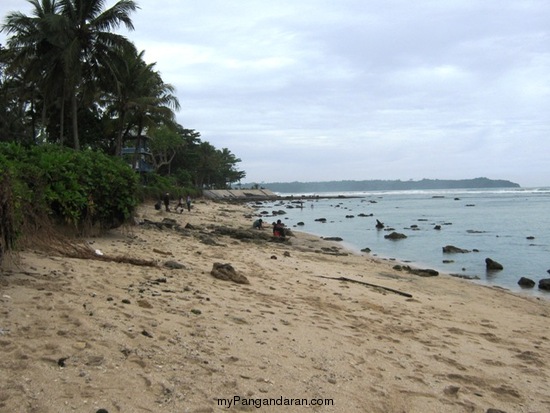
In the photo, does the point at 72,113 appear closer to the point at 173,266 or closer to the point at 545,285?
the point at 173,266

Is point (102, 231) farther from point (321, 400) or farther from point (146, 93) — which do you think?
point (146, 93)

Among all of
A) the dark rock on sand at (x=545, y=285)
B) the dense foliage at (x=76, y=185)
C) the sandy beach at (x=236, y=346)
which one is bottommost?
the dark rock on sand at (x=545, y=285)

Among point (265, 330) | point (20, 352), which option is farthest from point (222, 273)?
point (20, 352)

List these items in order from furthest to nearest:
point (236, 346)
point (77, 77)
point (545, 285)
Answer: point (77, 77) → point (545, 285) → point (236, 346)

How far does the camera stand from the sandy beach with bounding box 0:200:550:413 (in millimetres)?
3558

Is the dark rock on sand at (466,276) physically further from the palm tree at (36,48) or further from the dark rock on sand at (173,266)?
the palm tree at (36,48)

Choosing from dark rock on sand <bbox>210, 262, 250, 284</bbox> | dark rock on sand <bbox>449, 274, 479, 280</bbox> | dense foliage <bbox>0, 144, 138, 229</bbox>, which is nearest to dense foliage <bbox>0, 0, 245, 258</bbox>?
dense foliage <bbox>0, 144, 138, 229</bbox>

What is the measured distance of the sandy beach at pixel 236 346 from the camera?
3558 mm

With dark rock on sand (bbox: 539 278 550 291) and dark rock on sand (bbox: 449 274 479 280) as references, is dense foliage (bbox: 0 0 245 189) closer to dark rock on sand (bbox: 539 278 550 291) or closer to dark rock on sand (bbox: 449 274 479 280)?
dark rock on sand (bbox: 449 274 479 280)

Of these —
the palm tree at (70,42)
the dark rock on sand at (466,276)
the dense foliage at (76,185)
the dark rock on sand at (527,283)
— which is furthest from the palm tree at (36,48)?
the dark rock on sand at (527,283)

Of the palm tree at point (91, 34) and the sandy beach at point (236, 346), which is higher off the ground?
the palm tree at point (91, 34)

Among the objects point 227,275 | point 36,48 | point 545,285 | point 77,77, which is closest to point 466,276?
point 545,285

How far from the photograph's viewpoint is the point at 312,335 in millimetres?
5641

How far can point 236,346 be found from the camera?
4750 mm
